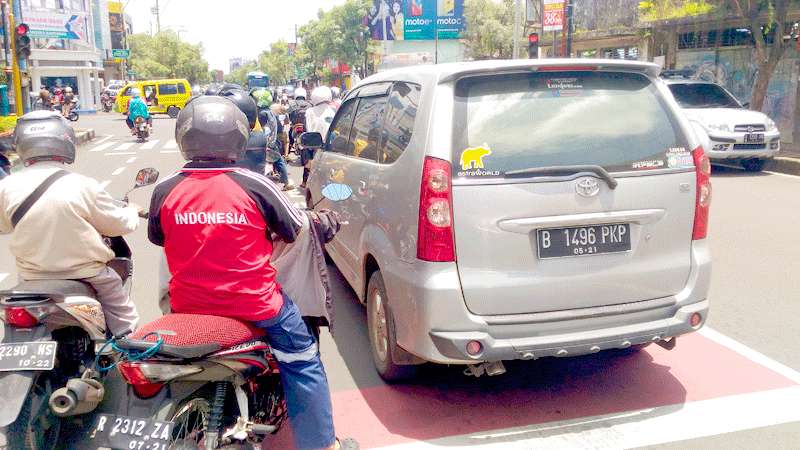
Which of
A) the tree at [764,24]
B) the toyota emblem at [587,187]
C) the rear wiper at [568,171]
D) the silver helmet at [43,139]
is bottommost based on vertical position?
the toyota emblem at [587,187]

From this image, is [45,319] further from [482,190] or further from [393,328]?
[482,190]

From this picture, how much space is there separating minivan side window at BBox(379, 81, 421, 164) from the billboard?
193 feet

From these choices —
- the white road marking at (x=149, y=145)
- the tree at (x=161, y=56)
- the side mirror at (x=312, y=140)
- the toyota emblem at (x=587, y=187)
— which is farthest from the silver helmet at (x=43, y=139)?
the tree at (x=161, y=56)

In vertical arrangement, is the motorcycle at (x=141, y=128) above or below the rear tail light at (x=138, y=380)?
below

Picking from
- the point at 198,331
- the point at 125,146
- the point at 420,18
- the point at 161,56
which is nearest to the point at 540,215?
the point at 198,331

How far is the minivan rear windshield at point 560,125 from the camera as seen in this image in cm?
353

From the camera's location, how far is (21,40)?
685 inches

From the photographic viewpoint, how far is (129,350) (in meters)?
2.42

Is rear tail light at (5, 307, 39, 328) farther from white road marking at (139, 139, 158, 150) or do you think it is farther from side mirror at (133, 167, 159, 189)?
white road marking at (139, 139, 158, 150)

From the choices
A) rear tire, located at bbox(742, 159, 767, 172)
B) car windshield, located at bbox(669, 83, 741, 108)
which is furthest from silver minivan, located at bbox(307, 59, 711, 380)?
car windshield, located at bbox(669, 83, 741, 108)

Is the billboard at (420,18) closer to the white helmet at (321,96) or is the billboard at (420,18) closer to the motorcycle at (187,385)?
the white helmet at (321,96)

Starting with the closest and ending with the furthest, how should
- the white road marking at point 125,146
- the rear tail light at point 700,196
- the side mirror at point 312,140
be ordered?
the rear tail light at point 700,196 < the side mirror at point 312,140 < the white road marking at point 125,146

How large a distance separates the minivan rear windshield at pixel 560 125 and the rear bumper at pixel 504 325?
581 mm

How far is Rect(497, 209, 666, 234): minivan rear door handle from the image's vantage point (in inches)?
136
